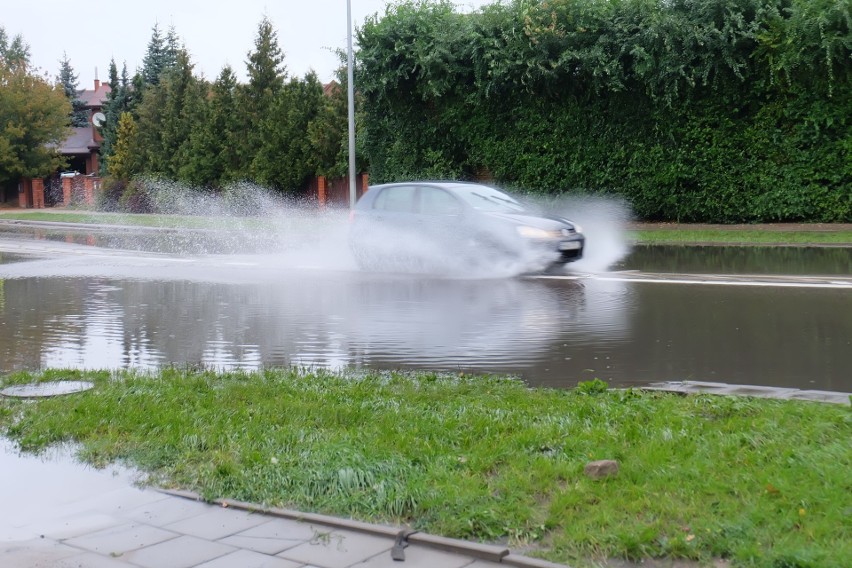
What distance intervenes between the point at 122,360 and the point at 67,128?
2016 inches

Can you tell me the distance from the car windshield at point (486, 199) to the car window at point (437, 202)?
183 mm

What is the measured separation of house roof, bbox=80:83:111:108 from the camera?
83562 millimetres

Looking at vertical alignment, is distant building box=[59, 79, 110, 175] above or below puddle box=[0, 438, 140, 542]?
above

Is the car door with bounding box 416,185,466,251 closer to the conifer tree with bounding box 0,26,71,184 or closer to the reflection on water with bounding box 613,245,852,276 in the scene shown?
the reflection on water with bounding box 613,245,852,276

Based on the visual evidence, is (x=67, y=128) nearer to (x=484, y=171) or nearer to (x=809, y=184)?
(x=484, y=171)

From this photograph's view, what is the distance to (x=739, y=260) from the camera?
18.3 metres

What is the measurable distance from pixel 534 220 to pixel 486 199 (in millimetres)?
1274

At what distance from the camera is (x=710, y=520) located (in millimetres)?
4156

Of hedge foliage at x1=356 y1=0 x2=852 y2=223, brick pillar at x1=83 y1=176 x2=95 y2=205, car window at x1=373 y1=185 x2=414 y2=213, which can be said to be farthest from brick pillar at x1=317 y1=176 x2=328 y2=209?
car window at x1=373 y1=185 x2=414 y2=213

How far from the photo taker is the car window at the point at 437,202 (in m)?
15.6

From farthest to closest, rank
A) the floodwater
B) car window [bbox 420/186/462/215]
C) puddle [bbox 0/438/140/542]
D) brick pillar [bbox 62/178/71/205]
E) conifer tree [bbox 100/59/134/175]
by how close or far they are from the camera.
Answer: conifer tree [bbox 100/59/134/175], brick pillar [bbox 62/178/71/205], car window [bbox 420/186/462/215], the floodwater, puddle [bbox 0/438/140/542]

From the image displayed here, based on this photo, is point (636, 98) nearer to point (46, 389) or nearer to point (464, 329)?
point (464, 329)

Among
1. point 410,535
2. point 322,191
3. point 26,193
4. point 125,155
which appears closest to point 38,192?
point 26,193

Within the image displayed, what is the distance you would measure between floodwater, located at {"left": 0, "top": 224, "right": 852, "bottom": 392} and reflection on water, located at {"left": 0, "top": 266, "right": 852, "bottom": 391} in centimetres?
3
